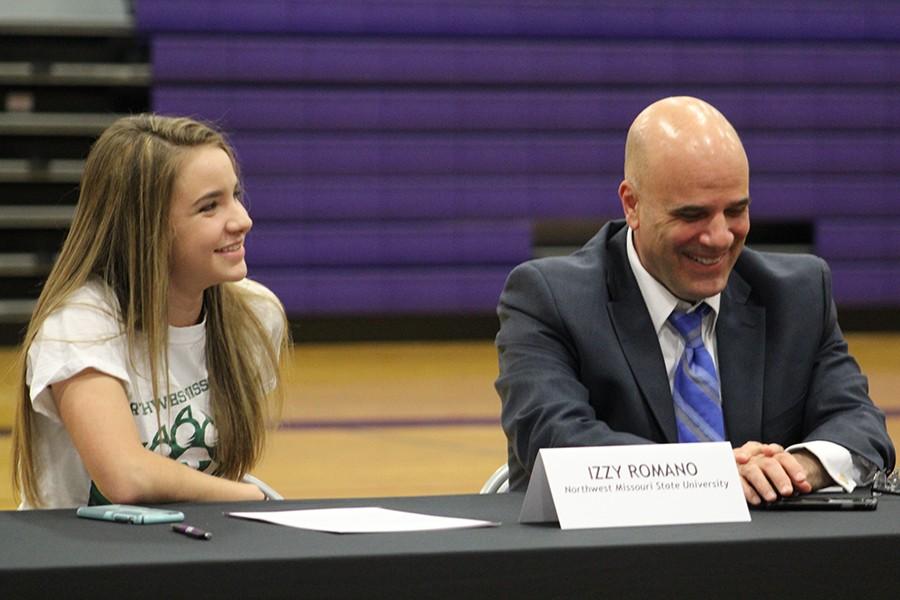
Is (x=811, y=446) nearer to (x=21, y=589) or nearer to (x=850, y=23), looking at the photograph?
(x=21, y=589)

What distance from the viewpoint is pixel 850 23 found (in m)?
11.6

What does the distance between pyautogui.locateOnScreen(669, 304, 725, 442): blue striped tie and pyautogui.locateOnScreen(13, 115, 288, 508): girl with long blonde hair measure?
77 cm

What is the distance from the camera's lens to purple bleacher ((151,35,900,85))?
1079cm

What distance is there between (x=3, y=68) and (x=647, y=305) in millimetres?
8936

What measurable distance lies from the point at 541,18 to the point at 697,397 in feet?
29.7

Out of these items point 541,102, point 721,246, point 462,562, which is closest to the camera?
point 462,562

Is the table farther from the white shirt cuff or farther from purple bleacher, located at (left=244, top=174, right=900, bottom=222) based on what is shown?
purple bleacher, located at (left=244, top=174, right=900, bottom=222)

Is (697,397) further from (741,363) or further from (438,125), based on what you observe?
(438,125)

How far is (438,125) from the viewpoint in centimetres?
1126

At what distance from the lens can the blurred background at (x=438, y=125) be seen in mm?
10797

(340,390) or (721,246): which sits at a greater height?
(721,246)

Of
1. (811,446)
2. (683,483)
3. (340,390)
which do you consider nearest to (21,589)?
(683,483)

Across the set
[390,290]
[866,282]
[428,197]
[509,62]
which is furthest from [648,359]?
[866,282]

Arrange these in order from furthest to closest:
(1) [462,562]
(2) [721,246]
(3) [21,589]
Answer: (2) [721,246], (1) [462,562], (3) [21,589]
